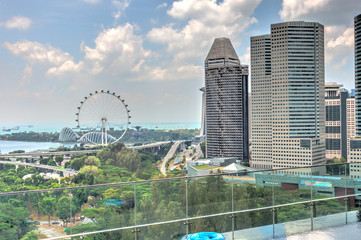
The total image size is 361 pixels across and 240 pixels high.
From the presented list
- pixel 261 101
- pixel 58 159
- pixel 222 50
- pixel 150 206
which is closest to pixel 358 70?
pixel 261 101

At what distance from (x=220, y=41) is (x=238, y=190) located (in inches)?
3360

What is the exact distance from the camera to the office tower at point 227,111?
66.5 metres

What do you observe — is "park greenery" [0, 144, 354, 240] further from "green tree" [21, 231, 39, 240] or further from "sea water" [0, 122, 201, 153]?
"sea water" [0, 122, 201, 153]

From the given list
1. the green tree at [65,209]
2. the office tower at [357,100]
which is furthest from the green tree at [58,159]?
the green tree at [65,209]

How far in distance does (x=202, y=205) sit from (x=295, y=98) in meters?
63.0

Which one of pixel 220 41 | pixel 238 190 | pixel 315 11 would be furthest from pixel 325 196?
pixel 220 41

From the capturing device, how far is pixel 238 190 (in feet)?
10.0

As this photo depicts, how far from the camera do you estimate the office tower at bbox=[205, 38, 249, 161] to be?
6650cm

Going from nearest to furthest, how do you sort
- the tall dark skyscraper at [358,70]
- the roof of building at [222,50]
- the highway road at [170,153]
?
the tall dark skyscraper at [358,70]
the highway road at [170,153]
the roof of building at [222,50]

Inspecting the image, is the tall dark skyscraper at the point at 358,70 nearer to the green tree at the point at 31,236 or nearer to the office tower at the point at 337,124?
the office tower at the point at 337,124

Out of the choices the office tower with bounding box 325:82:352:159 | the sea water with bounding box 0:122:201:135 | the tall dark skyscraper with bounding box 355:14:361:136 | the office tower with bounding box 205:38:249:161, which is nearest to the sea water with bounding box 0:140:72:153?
the sea water with bounding box 0:122:201:135

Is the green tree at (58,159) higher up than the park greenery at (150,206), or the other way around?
the park greenery at (150,206)

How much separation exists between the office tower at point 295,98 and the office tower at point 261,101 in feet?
0.63

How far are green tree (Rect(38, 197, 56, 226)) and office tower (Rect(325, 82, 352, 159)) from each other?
70.2 m
